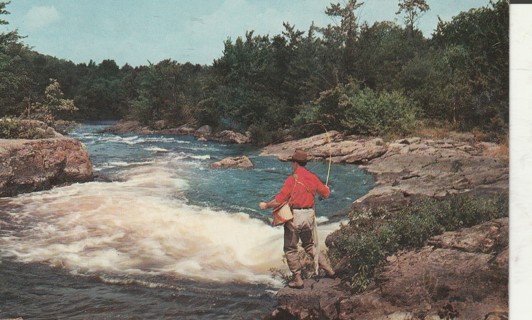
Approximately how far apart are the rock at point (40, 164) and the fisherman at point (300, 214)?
901cm

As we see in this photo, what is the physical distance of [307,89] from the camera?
101 ft

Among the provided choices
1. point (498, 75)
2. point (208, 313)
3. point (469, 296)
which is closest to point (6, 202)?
point (208, 313)

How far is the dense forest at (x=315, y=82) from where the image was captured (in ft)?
47.8

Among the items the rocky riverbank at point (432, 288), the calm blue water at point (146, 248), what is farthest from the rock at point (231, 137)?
the rocky riverbank at point (432, 288)

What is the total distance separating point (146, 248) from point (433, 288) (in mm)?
5528

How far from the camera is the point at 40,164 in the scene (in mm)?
12906

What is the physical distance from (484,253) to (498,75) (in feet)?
26.0

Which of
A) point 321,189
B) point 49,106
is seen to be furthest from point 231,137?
point 321,189

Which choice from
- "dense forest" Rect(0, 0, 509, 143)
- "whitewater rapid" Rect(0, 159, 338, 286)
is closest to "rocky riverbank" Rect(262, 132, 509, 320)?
"whitewater rapid" Rect(0, 159, 338, 286)

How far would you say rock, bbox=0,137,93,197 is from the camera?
11.9 meters

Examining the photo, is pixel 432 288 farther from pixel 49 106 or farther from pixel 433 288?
pixel 49 106

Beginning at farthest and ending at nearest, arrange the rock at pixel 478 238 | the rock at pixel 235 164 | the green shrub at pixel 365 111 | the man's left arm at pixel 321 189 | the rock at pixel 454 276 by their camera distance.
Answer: the green shrub at pixel 365 111, the rock at pixel 235 164, the man's left arm at pixel 321 189, the rock at pixel 478 238, the rock at pixel 454 276

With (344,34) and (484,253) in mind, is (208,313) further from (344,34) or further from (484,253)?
(344,34)

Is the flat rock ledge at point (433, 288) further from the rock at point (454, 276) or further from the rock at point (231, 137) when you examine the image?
the rock at point (231, 137)
